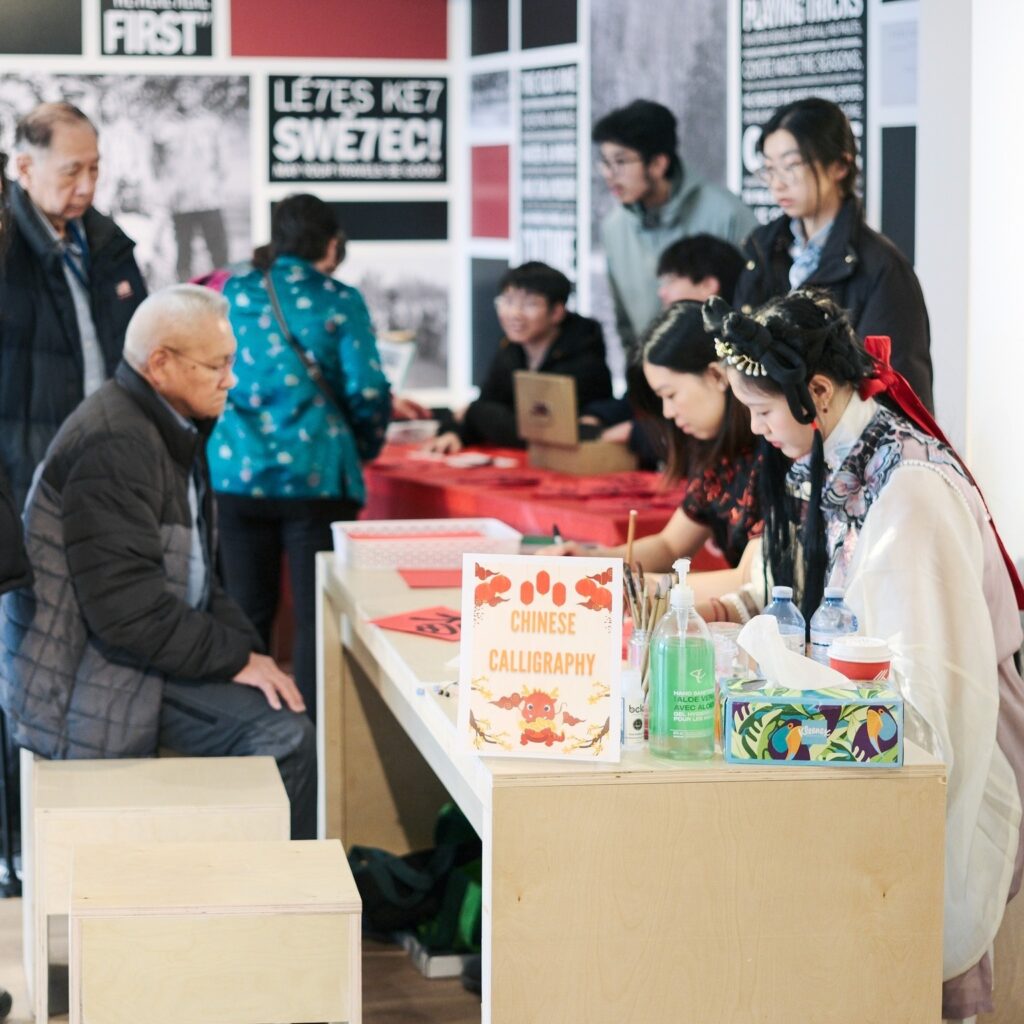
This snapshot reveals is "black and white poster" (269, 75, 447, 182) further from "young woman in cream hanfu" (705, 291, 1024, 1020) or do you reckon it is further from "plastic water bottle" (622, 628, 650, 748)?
"plastic water bottle" (622, 628, 650, 748)

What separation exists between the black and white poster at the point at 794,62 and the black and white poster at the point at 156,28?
104 inches

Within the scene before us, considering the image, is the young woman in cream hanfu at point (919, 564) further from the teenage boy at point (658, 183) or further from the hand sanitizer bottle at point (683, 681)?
the teenage boy at point (658, 183)

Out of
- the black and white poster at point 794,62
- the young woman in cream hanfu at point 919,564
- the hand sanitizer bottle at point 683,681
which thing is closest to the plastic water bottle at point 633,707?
the hand sanitizer bottle at point 683,681

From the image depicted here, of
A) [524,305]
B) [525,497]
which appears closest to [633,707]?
[525,497]

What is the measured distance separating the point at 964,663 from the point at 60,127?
2.67 metres

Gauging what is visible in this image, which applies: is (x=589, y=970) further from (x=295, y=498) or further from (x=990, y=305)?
(x=295, y=498)

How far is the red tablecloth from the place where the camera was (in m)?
4.47

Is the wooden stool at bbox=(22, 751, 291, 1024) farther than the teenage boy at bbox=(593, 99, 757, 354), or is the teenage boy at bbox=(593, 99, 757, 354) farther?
the teenage boy at bbox=(593, 99, 757, 354)

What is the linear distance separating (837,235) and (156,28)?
3981mm

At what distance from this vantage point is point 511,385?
19.4ft

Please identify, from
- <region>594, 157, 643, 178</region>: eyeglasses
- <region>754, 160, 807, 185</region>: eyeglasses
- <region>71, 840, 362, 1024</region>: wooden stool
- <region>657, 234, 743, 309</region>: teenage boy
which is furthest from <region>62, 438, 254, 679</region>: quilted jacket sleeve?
<region>594, 157, 643, 178</region>: eyeglasses

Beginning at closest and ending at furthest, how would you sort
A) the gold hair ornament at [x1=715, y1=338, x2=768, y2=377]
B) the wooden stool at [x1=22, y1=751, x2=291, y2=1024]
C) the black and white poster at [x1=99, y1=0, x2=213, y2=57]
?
the gold hair ornament at [x1=715, y1=338, x2=768, y2=377] < the wooden stool at [x1=22, y1=751, x2=291, y2=1024] < the black and white poster at [x1=99, y1=0, x2=213, y2=57]

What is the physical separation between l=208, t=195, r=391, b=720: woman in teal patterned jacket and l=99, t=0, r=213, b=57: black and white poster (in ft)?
8.74

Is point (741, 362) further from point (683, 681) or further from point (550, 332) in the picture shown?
point (550, 332)
